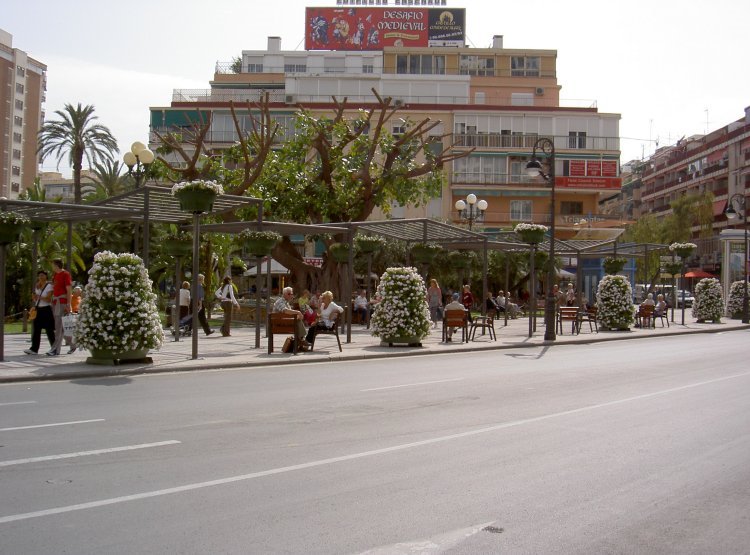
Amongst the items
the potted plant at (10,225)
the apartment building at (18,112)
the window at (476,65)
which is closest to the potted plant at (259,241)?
the potted plant at (10,225)

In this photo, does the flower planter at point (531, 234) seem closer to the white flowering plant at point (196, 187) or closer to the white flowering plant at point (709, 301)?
the white flowering plant at point (196, 187)

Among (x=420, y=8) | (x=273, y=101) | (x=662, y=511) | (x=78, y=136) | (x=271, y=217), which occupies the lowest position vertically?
(x=662, y=511)

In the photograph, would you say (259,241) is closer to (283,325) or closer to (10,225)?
(283,325)

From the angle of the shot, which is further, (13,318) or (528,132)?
(528,132)

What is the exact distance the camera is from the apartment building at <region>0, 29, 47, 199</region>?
93.6 meters

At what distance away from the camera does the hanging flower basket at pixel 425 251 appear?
24719mm

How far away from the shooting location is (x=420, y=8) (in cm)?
7794

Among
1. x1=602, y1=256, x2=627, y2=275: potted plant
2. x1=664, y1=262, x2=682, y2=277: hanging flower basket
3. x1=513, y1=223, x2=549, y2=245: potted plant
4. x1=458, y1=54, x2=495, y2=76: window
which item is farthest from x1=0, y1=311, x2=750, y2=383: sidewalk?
x1=458, y1=54, x2=495, y2=76: window

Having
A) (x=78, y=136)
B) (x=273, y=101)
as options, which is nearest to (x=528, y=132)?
(x=273, y=101)

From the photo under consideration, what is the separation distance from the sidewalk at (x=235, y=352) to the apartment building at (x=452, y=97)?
1299 inches

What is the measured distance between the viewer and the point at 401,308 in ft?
67.5

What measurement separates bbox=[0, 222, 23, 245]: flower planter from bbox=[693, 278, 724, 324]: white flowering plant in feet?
99.3

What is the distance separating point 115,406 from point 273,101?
59.8 metres

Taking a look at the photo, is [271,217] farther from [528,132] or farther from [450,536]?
[528,132]
